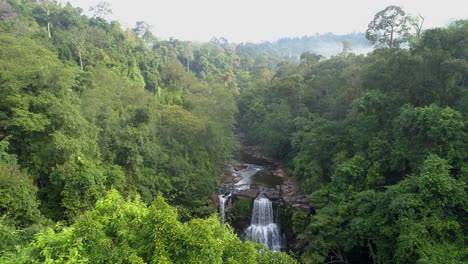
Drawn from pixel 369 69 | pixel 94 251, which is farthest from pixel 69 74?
pixel 369 69

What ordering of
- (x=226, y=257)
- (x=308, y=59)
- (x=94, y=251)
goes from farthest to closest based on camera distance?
(x=308, y=59), (x=226, y=257), (x=94, y=251)

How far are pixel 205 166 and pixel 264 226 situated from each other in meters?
6.71

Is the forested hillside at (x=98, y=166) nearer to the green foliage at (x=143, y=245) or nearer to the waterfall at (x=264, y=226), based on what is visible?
the green foliage at (x=143, y=245)

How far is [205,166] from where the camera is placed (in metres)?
26.9

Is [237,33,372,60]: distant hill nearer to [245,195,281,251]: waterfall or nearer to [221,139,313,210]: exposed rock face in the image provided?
[221,139,313,210]: exposed rock face

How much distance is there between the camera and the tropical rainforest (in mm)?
8414

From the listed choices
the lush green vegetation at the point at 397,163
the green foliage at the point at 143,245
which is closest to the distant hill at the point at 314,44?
the lush green vegetation at the point at 397,163

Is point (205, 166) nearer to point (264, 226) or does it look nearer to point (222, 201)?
point (222, 201)

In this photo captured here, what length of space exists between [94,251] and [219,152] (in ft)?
72.3

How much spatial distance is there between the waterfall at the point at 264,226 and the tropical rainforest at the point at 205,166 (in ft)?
6.10

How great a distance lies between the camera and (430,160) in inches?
618

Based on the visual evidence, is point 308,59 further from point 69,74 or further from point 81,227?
point 81,227

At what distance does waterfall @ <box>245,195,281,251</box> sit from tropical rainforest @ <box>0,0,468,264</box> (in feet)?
6.10

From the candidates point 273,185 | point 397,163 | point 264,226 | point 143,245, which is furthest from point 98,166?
point 397,163
